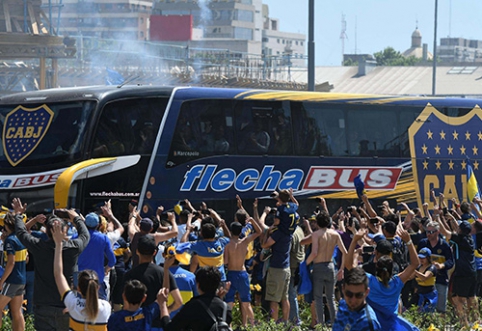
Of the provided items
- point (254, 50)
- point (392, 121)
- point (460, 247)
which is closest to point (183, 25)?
point (254, 50)

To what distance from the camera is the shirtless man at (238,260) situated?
1255cm

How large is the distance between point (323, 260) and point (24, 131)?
7084mm

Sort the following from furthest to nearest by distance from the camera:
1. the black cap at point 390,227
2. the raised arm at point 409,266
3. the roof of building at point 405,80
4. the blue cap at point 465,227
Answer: the roof of building at point 405,80 → the blue cap at point 465,227 → the black cap at point 390,227 → the raised arm at point 409,266

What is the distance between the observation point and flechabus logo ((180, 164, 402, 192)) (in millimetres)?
18484

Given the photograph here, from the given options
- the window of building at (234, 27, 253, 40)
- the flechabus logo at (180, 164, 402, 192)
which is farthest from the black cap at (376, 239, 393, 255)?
the window of building at (234, 27, 253, 40)

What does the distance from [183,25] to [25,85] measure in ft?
243

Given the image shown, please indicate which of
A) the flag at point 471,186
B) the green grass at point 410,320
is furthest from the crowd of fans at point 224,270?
the flag at point 471,186

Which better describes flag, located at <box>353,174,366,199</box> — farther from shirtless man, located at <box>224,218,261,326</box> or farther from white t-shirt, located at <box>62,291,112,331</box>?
white t-shirt, located at <box>62,291,112,331</box>

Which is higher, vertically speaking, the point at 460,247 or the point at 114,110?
the point at 114,110

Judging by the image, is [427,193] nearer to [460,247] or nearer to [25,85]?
[460,247]

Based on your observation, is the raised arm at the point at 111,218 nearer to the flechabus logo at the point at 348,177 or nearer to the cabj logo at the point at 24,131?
the cabj logo at the point at 24,131

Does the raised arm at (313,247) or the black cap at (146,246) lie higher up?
the black cap at (146,246)

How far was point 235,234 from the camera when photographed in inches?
495

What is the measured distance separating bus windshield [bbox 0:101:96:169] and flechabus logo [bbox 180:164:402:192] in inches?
84.0
